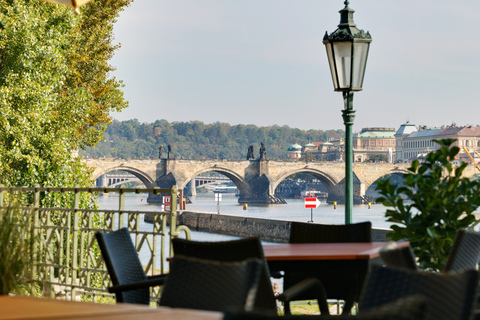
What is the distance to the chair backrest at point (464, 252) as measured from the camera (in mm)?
1959

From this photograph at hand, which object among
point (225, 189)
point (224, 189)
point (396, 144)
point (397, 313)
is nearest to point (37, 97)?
point (397, 313)

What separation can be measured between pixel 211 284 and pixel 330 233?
1.66 metres

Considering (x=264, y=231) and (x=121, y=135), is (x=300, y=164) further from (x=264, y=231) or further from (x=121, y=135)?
(x=121, y=135)

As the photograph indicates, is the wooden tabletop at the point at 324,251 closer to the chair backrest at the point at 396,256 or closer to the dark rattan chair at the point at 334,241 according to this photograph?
the dark rattan chair at the point at 334,241

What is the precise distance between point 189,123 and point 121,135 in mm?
11207

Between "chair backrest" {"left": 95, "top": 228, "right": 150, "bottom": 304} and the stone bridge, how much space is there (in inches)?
1905

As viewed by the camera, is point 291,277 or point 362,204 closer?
point 291,277

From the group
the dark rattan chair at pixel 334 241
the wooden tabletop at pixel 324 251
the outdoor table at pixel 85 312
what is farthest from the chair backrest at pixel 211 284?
the dark rattan chair at pixel 334 241

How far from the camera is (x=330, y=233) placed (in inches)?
121

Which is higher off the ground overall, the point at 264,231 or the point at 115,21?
the point at 115,21

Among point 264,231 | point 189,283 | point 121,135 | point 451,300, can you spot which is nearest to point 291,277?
point 189,283

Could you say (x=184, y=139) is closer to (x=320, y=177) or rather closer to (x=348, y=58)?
(x=320, y=177)

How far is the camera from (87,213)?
407 cm

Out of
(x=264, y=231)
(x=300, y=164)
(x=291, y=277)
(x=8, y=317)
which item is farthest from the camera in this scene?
(x=300, y=164)
